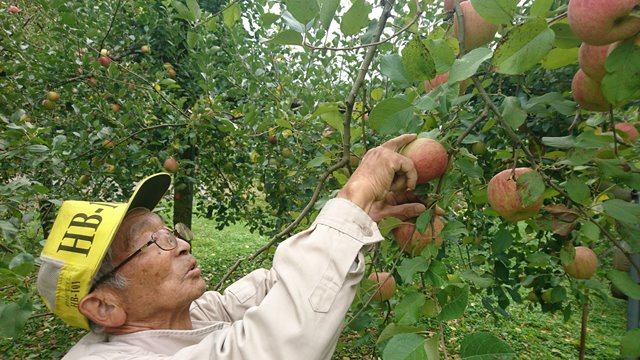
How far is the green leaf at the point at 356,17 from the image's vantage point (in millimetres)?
985

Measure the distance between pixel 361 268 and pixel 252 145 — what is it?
2.51 metres

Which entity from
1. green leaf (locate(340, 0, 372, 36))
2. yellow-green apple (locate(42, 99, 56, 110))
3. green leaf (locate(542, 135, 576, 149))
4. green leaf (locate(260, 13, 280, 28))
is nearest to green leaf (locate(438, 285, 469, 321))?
green leaf (locate(542, 135, 576, 149))

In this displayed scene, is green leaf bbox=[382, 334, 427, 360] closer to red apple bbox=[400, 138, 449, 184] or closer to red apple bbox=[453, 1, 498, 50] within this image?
red apple bbox=[400, 138, 449, 184]

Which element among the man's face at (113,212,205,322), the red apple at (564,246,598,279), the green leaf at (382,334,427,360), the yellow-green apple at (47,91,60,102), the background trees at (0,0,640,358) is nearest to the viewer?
the green leaf at (382,334,427,360)

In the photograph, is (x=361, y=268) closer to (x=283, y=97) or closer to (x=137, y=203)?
(x=137, y=203)

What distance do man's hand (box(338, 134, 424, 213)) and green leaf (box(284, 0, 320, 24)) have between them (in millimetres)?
370

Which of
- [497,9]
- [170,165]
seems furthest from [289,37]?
[170,165]

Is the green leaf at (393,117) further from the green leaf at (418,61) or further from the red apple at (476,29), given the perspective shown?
the red apple at (476,29)

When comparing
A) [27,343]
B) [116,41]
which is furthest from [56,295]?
[27,343]

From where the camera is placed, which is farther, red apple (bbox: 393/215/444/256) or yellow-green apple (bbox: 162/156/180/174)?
yellow-green apple (bbox: 162/156/180/174)

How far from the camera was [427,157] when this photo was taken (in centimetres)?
108

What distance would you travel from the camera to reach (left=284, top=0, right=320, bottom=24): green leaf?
963 mm

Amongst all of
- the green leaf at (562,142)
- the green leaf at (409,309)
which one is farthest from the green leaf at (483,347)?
the green leaf at (562,142)

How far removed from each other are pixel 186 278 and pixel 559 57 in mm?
1122
